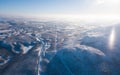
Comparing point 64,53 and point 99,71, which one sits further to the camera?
point 64,53

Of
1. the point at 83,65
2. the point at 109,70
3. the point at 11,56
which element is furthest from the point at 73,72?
the point at 11,56

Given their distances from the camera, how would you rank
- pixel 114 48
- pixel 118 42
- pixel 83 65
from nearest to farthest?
pixel 83 65
pixel 114 48
pixel 118 42

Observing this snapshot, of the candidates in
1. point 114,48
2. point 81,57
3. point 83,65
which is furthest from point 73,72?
point 114,48

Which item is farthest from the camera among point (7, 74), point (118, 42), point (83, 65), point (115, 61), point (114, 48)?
point (118, 42)

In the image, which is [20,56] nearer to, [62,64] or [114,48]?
[62,64]

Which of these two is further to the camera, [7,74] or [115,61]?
[115,61]

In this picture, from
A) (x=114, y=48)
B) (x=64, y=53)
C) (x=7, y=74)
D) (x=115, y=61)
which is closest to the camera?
(x=7, y=74)

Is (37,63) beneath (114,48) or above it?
beneath

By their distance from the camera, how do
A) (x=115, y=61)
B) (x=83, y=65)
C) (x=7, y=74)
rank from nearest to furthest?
(x=7, y=74), (x=83, y=65), (x=115, y=61)

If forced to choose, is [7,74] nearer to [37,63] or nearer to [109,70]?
[37,63]
